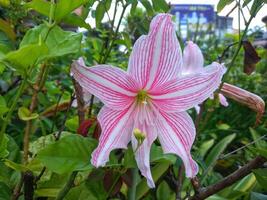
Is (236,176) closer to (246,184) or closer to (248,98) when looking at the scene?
(248,98)

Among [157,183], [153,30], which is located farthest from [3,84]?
[153,30]

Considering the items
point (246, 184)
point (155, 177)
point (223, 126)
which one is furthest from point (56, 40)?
point (223, 126)

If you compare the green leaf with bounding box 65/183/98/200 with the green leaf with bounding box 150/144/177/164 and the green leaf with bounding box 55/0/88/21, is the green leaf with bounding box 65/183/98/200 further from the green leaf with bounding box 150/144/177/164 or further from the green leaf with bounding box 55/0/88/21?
the green leaf with bounding box 55/0/88/21

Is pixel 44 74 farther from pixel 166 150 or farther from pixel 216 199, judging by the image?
pixel 216 199

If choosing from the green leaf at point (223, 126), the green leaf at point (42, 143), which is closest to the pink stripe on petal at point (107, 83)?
the green leaf at point (42, 143)

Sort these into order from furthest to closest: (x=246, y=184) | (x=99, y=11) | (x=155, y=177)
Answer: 1. (x=246, y=184)
2. (x=155, y=177)
3. (x=99, y=11)

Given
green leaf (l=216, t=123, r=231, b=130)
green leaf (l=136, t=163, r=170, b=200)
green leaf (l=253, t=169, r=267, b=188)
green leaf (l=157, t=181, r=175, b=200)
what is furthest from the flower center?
green leaf (l=216, t=123, r=231, b=130)

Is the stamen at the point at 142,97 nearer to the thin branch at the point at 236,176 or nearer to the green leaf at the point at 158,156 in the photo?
the green leaf at the point at 158,156
